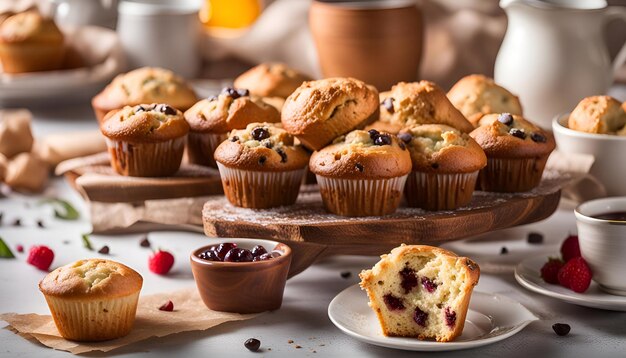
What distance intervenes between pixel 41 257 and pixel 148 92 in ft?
2.58

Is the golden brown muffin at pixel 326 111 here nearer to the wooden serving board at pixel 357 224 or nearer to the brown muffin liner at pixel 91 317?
the wooden serving board at pixel 357 224

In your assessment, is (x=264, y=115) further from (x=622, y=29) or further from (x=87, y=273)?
(x=622, y=29)

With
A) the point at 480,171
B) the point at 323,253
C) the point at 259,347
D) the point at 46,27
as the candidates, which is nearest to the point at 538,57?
the point at 480,171

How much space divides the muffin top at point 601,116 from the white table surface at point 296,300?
297mm

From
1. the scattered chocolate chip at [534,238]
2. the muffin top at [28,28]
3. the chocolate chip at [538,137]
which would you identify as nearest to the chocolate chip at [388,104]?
the chocolate chip at [538,137]

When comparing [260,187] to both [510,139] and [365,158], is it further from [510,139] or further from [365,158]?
[510,139]

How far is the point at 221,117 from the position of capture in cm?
283

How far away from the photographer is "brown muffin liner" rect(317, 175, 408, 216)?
2453 millimetres

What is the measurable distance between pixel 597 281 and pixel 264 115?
1006 mm

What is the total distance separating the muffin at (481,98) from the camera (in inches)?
115

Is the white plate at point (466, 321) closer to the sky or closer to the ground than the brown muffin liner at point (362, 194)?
closer to the ground

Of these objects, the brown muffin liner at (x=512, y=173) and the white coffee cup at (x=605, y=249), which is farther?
the brown muffin liner at (x=512, y=173)

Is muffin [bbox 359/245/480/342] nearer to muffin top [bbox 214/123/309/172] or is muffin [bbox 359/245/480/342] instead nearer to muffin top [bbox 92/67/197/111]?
muffin top [bbox 214/123/309/172]

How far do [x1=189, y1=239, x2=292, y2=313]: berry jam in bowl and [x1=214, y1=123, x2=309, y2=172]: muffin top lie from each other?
0.27 metres
